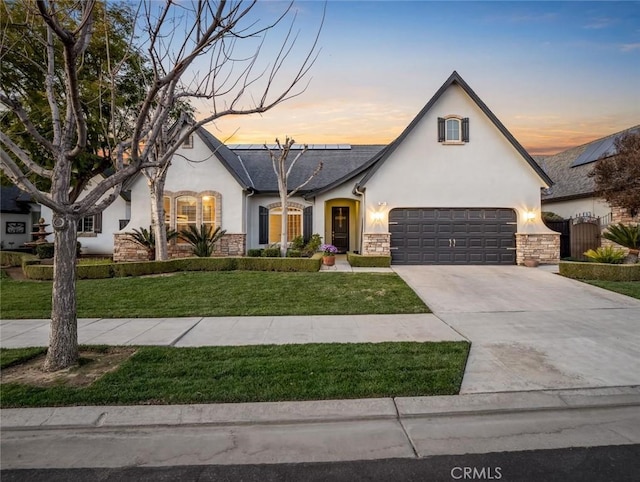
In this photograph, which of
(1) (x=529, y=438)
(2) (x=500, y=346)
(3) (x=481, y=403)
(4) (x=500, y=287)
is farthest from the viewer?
(4) (x=500, y=287)

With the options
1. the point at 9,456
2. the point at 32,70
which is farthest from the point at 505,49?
the point at 32,70

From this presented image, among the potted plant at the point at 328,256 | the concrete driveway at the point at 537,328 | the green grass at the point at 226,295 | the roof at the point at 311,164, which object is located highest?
the roof at the point at 311,164

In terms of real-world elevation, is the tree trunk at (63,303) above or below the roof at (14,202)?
below

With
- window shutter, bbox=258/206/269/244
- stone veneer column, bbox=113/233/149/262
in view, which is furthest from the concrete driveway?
stone veneer column, bbox=113/233/149/262

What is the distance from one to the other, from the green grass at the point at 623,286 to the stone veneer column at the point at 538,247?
370cm

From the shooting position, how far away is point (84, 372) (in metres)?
4.43

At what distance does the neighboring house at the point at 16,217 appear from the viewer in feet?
77.5

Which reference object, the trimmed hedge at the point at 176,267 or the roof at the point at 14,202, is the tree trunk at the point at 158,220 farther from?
the roof at the point at 14,202

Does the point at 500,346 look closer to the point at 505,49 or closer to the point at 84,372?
the point at 84,372

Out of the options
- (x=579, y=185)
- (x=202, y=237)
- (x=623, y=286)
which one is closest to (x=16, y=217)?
(x=202, y=237)

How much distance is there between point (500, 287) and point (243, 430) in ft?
30.5

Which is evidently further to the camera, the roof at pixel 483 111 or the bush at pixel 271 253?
the bush at pixel 271 253

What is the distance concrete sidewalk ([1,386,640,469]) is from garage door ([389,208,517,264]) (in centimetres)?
1087

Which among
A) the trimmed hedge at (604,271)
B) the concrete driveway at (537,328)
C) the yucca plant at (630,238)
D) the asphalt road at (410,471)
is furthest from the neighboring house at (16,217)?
the yucca plant at (630,238)
